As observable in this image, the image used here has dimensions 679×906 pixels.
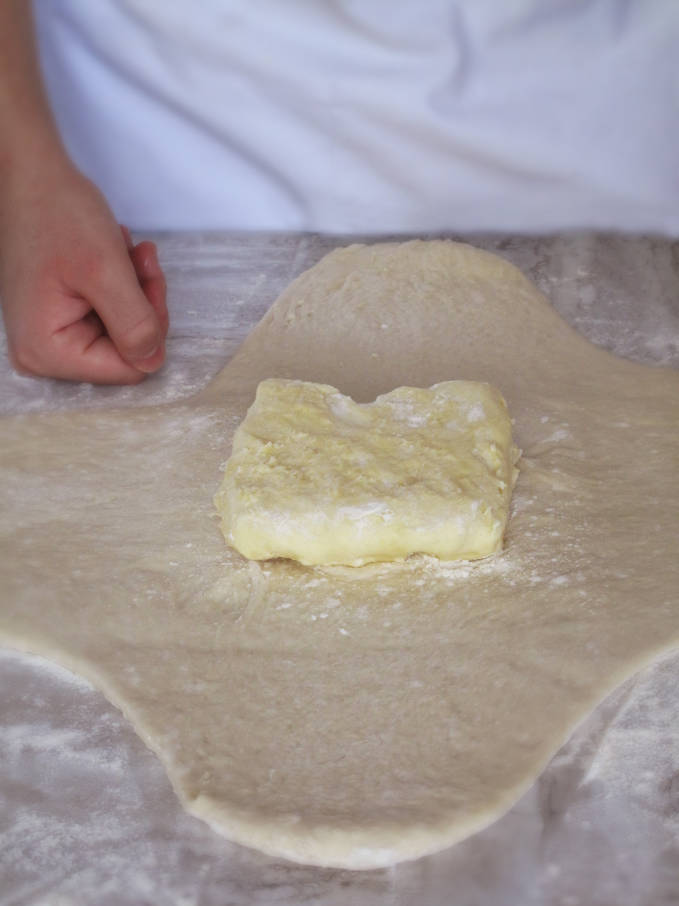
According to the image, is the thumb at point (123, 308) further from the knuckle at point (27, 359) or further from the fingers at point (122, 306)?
the knuckle at point (27, 359)

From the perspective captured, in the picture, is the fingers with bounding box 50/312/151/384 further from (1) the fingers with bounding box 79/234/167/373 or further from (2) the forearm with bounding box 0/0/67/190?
(2) the forearm with bounding box 0/0/67/190

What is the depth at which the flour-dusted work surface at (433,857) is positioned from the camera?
3.23 ft

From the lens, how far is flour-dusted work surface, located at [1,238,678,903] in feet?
3.23

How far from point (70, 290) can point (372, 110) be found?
699 millimetres

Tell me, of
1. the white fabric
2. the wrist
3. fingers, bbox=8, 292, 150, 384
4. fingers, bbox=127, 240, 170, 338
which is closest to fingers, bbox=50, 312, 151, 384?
fingers, bbox=8, 292, 150, 384

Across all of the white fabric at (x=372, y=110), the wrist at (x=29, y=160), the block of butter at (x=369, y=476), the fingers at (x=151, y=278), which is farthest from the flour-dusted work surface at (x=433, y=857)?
the white fabric at (x=372, y=110)

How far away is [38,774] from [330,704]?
1.01ft

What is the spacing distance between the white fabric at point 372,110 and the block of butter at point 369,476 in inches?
30.9

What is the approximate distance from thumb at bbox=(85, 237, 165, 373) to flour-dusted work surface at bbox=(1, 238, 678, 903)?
2.07 feet

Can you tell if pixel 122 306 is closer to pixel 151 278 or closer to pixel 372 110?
pixel 151 278

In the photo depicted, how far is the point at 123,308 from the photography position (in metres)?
1.63

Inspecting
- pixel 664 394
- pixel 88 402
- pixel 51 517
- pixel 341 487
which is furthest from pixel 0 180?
pixel 664 394

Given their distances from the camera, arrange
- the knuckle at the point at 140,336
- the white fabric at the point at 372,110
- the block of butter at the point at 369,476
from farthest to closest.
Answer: the white fabric at the point at 372,110 → the knuckle at the point at 140,336 → the block of butter at the point at 369,476

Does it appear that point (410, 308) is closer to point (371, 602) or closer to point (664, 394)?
point (664, 394)
